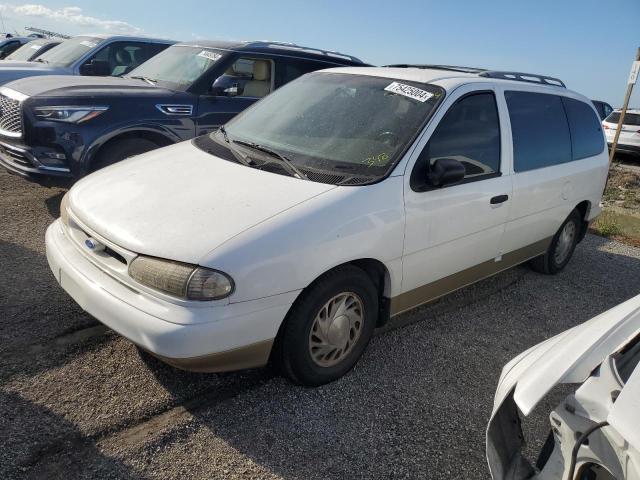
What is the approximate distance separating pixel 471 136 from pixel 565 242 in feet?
7.77

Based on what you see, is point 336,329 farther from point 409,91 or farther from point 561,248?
point 561,248

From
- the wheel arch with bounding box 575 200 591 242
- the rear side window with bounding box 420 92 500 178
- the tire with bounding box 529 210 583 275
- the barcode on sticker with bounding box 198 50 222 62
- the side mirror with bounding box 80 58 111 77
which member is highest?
the barcode on sticker with bounding box 198 50 222 62

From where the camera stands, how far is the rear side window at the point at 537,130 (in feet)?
12.7

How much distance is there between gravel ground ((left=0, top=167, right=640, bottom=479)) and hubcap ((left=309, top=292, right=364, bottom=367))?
0.70ft

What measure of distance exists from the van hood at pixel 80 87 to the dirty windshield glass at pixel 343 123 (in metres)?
1.99

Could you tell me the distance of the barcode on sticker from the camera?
19.4 feet

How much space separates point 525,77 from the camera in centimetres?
442

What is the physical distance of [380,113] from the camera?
331cm

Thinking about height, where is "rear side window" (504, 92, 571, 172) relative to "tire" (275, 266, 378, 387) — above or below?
above

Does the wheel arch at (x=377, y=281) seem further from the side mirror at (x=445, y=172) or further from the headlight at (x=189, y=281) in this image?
the side mirror at (x=445, y=172)

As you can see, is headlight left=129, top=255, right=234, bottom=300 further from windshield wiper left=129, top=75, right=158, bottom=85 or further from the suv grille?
windshield wiper left=129, top=75, right=158, bottom=85

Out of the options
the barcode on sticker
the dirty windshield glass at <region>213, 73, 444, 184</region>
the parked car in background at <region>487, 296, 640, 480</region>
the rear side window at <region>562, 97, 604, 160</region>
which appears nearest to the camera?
the parked car in background at <region>487, 296, 640, 480</region>

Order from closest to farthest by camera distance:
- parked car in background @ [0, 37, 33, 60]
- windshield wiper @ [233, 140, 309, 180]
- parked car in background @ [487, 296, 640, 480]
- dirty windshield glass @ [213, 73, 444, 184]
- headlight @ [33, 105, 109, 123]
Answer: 1. parked car in background @ [487, 296, 640, 480]
2. windshield wiper @ [233, 140, 309, 180]
3. dirty windshield glass @ [213, 73, 444, 184]
4. headlight @ [33, 105, 109, 123]
5. parked car in background @ [0, 37, 33, 60]

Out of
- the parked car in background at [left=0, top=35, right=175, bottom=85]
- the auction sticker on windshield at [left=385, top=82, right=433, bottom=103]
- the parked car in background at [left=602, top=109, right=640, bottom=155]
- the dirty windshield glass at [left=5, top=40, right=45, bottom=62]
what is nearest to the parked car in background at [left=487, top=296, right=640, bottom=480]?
the auction sticker on windshield at [left=385, top=82, right=433, bottom=103]
